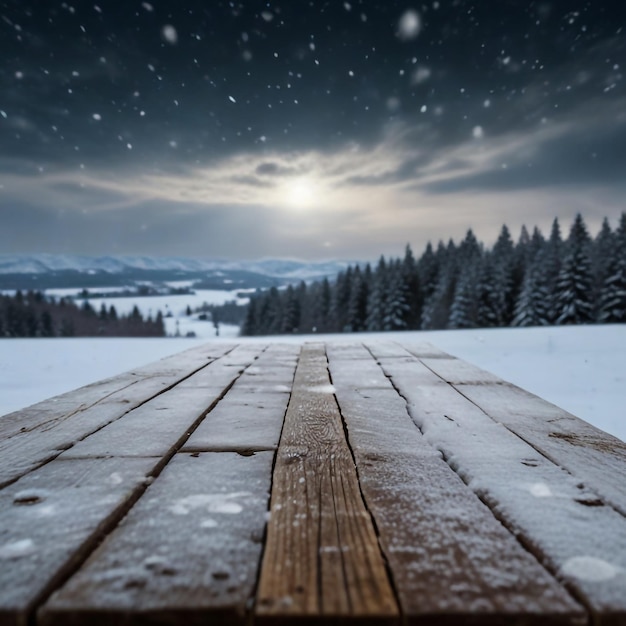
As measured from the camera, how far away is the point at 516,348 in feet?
19.1

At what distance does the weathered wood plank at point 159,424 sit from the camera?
1044 mm

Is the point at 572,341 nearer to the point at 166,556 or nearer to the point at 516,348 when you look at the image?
the point at 516,348

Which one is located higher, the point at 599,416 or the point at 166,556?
the point at 166,556

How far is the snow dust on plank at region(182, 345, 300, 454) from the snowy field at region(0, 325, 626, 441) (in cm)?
204

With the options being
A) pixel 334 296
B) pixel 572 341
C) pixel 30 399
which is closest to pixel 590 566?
pixel 30 399

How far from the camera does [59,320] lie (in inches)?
2475

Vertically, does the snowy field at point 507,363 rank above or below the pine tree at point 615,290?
below

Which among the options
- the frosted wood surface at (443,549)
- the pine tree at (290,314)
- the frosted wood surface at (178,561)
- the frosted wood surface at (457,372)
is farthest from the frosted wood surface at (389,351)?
the pine tree at (290,314)

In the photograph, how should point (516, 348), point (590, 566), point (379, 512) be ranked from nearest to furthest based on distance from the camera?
1. point (590, 566)
2. point (379, 512)
3. point (516, 348)

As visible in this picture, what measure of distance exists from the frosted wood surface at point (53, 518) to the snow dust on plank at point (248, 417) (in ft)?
0.66

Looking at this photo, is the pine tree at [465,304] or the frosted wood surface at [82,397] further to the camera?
the pine tree at [465,304]

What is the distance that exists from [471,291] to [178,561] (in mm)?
37495

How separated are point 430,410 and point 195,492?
2.92ft

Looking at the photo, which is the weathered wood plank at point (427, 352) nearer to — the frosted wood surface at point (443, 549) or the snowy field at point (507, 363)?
the snowy field at point (507, 363)
